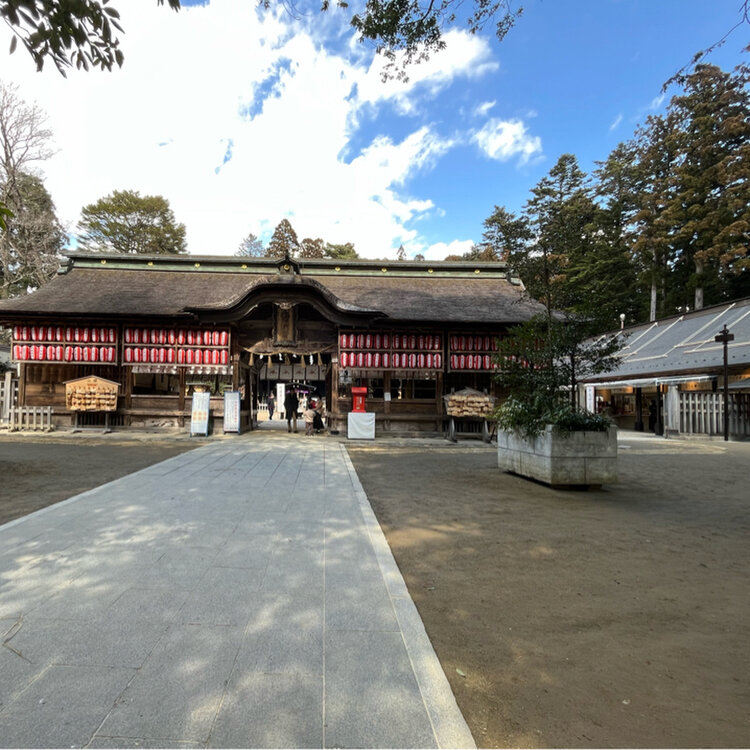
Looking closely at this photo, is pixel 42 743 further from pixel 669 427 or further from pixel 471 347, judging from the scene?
pixel 669 427

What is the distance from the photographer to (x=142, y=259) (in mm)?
19594

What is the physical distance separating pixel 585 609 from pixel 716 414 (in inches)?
718

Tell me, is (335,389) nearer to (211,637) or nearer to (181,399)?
(181,399)

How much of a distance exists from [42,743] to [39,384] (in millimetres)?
18605

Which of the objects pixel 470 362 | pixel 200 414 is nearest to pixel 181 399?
pixel 200 414

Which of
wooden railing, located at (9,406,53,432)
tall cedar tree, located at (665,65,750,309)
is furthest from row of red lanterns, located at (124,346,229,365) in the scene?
tall cedar tree, located at (665,65,750,309)

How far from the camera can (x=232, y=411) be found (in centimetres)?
1507

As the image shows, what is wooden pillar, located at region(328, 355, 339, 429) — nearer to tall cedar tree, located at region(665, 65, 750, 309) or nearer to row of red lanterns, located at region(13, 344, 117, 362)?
row of red lanterns, located at region(13, 344, 117, 362)

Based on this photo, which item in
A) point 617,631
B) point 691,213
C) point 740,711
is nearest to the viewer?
point 740,711

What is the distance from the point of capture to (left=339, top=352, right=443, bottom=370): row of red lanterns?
1605 centimetres

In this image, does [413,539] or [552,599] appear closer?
[552,599]

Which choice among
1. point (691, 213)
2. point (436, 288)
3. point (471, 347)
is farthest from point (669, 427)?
point (691, 213)

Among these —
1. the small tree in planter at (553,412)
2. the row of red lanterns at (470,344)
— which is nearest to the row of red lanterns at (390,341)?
Answer: the row of red lanterns at (470,344)

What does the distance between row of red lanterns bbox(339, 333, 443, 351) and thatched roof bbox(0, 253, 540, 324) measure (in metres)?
0.84
